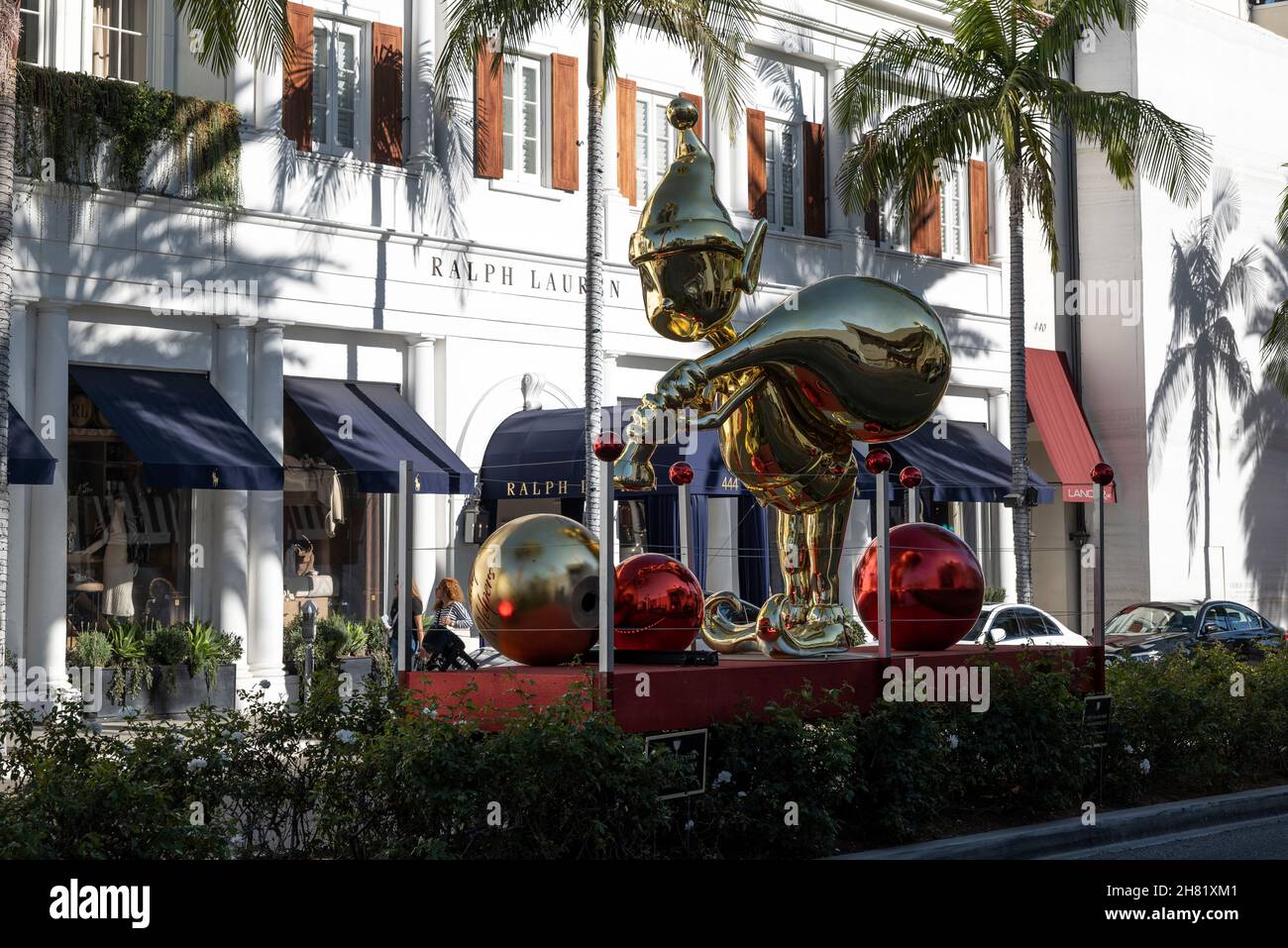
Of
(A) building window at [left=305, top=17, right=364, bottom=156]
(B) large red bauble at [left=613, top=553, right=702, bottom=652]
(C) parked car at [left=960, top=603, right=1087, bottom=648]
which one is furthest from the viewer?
(A) building window at [left=305, top=17, right=364, bottom=156]

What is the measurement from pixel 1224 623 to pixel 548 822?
18004 millimetres

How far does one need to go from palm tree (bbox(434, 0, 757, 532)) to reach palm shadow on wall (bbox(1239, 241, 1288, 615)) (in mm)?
19791

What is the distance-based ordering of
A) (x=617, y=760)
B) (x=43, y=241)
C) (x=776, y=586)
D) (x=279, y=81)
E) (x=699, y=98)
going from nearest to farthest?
(x=617, y=760), (x=776, y=586), (x=43, y=241), (x=279, y=81), (x=699, y=98)

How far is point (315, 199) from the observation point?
70.8 ft

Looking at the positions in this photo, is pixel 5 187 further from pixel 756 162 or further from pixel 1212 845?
pixel 756 162

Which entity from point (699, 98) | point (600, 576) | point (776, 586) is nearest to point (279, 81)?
point (699, 98)

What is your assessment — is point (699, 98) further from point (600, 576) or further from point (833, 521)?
point (600, 576)

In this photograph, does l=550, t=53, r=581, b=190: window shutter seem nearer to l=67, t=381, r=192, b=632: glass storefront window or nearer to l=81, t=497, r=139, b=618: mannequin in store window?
l=67, t=381, r=192, b=632: glass storefront window

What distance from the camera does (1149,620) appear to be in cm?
2458

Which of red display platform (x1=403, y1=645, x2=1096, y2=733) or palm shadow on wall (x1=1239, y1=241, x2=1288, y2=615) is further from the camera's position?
palm shadow on wall (x1=1239, y1=241, x2=1288, y2=615)

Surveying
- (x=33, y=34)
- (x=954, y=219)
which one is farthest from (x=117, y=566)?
Result: (x=954, y=219)

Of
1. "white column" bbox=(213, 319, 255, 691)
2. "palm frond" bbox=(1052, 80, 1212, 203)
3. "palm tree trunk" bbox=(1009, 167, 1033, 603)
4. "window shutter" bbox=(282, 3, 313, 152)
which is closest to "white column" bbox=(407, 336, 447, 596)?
"white column" bbox=(213, 319, 255, 691)

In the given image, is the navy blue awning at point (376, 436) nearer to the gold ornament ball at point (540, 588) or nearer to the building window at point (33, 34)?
the building window at point (33, 34)

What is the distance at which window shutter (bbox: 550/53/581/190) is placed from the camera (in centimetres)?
2411
